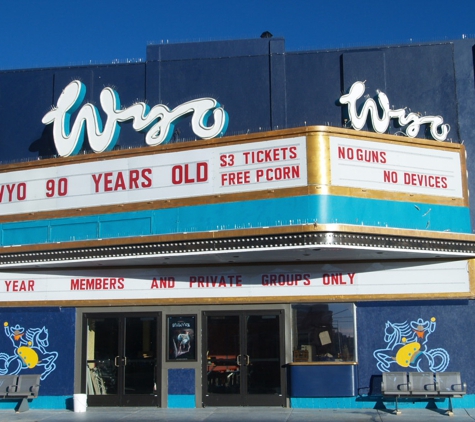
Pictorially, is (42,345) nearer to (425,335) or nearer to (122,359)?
(122,359)

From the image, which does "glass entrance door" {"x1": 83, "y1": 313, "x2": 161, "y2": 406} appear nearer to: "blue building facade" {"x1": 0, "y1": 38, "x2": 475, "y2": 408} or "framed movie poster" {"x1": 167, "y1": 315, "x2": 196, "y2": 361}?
"blue building facade" {"x1": 0, "y1": 38, "x2": 475, "y2": 408}

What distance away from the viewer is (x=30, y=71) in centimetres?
2000

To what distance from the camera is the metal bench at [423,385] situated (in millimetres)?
15641

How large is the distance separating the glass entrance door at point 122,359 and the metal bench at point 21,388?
51.2 inches

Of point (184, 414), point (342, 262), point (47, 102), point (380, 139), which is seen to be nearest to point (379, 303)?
point (342, 262)

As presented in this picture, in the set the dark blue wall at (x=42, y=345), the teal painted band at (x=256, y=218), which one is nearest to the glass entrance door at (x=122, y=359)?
the dark blue wall at (x=42, y=345)

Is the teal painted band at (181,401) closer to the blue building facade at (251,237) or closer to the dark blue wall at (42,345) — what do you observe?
the blue building facade at (251,237)

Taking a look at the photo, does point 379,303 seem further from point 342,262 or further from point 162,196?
point 162,196

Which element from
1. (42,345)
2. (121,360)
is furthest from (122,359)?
(42,345)

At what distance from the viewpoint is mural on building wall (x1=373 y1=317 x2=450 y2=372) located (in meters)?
16.4

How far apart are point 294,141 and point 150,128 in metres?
3.84

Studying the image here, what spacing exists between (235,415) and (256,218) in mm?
4742

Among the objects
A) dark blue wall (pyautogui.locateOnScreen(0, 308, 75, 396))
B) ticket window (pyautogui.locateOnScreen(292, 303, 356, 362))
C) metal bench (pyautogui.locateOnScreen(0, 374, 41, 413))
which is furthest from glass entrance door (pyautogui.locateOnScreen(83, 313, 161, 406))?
ticket window (pyautogui.locateOnScreen(292, 303, 356, 362))

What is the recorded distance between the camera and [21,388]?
17469 mm
